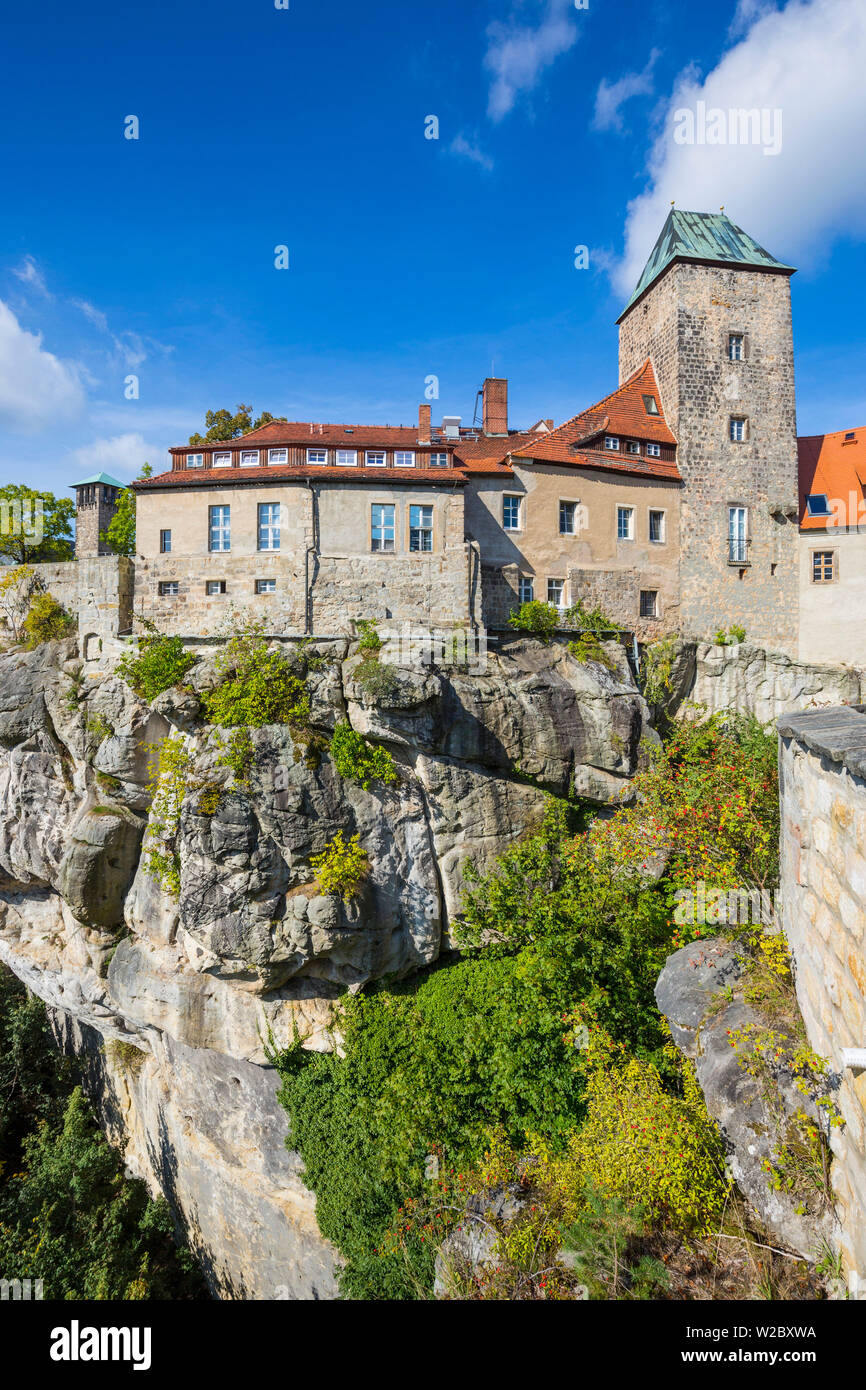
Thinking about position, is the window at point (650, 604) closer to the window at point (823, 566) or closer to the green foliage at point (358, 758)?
the window at point (823, 566)

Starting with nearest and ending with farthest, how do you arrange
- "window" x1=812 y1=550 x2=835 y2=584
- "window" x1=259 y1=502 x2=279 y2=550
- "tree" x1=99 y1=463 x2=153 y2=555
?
"window" x1=259 y1=502 x2=279 y2=550 → "window" x1=812 y1=550 x2=835 y2=584 → "tree" x1=99 y1=463 x2=153 y2=555

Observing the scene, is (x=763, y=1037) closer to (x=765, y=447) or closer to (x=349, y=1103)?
(x=349, y=1103)

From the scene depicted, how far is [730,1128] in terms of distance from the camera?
8227 millimetres

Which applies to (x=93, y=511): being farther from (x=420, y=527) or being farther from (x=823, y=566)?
(x=823, y=566)

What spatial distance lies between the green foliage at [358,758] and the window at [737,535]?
54.9ft

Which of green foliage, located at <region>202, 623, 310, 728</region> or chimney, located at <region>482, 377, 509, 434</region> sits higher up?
chimney, located at <region>482, 377, 509, 434</region>

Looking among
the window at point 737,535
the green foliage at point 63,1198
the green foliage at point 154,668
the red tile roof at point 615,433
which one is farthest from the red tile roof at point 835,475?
the green foliage at point 63,1198

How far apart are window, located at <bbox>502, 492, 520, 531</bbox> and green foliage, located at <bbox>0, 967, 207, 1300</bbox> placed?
24.2 meters

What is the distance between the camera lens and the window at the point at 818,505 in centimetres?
2680

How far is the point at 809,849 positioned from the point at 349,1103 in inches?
586

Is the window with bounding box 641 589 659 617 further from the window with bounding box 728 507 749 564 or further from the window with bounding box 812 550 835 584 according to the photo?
the window with bounding box 812 550 835 584

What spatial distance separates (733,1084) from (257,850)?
1205cm

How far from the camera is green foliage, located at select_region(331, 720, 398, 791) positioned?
1842 centimetres

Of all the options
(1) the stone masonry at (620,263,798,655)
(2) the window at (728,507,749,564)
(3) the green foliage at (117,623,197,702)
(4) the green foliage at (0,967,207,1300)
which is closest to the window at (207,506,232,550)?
(3) the green foliage at (117,623,197,702)
